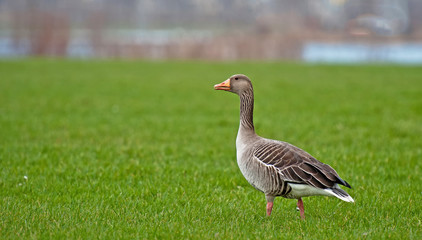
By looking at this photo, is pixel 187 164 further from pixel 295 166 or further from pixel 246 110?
pixel 295 166

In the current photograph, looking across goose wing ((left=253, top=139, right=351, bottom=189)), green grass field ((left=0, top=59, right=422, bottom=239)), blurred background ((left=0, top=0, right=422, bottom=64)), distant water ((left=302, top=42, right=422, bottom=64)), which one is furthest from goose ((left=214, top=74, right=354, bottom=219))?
distant water ((left=302, top=42, right=422, bottom=64))

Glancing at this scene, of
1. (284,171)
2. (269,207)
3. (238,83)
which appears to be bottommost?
(269,207)

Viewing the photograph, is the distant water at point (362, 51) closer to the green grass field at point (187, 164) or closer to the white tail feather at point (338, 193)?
the green grass field at point (187, 164)

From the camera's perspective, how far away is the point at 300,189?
16.8ft

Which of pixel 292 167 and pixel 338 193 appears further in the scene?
pixel 292 167

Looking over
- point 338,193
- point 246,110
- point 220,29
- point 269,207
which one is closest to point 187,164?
point 246,110

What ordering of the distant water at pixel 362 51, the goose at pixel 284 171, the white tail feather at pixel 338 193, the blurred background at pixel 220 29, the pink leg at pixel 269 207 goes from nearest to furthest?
the white tail feather at pixel 338 193, the goose at pixel 284 171, the pink leg at pixel 269 207, the blurred background at pixel 220 29, the distant water at pixel 362 51

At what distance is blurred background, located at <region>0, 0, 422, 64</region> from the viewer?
51.4 meters

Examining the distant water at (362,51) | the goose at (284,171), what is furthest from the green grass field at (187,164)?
the distant water at (362,51)

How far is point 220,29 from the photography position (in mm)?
111312

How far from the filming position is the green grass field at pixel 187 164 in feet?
17.4

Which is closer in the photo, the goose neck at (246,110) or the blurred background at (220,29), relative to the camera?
the goose neck at (246,110)

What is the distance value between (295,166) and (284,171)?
124 mm

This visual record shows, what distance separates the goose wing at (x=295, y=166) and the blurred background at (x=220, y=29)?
130ft
